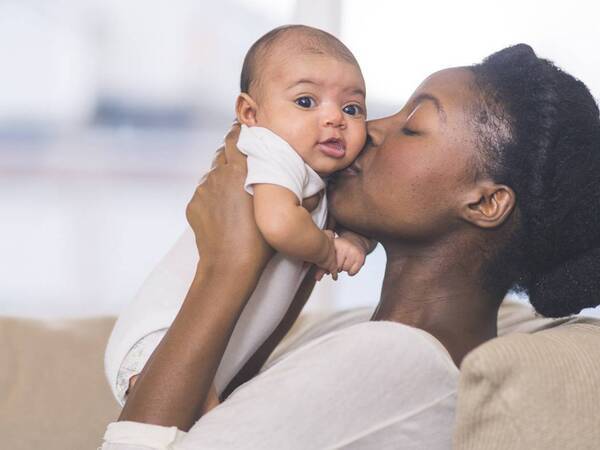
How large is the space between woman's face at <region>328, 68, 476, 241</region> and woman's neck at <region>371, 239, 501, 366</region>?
0.05m

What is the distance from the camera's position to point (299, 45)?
163 centimetres

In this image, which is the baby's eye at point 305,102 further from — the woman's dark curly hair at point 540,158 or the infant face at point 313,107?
the woman's dark curly hair at point 540,158

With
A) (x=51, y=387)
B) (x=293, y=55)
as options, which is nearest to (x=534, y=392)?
(x=293, y=55)

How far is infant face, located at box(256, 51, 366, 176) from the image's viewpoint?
62.1 inches

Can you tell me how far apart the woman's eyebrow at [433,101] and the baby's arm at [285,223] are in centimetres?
29

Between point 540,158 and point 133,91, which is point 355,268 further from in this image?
point 133,91

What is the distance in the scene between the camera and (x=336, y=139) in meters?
1.60

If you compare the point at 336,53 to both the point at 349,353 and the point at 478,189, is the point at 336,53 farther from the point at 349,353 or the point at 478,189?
the point at 349,353

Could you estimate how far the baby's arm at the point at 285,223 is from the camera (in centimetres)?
147

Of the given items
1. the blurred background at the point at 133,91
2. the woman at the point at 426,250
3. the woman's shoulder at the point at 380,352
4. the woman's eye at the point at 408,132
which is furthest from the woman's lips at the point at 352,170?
the blurred background at the point at 133,91

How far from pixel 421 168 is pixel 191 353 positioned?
1.61ft

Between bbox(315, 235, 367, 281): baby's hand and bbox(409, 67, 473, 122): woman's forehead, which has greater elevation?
bbox(409, 67, 473, 122): woman's forehead

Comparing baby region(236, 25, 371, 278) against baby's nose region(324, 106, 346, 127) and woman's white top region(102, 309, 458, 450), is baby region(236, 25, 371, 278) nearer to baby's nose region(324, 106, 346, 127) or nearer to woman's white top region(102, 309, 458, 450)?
baby's nose region(324, 106, 346, 127)

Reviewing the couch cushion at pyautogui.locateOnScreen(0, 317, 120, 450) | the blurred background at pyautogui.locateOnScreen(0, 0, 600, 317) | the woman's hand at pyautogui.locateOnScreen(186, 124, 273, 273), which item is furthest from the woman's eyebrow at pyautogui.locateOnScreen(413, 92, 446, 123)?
the blurred background at pyautogui.locateOnScreen(0, 0, 600, 317)
